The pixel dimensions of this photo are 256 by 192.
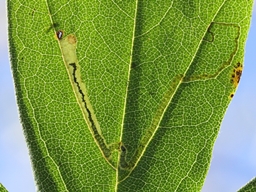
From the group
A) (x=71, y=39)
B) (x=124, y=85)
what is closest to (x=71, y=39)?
(x=71, y=39)

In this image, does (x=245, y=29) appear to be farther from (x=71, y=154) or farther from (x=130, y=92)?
(x=71, y=154)

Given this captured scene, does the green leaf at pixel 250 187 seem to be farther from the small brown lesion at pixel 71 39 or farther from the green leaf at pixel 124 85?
the small brown lesion at pixel 71 39

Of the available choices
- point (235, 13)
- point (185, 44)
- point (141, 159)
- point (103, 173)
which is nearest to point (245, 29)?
point (235, 13)

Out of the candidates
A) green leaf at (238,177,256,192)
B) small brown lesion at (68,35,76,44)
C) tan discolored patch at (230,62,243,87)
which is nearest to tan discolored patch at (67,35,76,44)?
small brown lesion at (68,35,76,44)

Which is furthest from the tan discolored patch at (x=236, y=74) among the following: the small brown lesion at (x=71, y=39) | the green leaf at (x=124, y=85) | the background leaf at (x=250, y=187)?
the small brown lesion at (x=71, y=39)

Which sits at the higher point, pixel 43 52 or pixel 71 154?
pixel 43 52

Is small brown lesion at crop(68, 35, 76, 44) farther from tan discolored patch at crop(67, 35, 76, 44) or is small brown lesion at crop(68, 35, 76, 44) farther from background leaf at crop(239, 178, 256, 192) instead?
background leaf at crop(239, 178, 256, 192)

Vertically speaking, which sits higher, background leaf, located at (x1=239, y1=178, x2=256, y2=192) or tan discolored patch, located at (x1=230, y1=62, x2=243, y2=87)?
tan discolored patch, located at (x1=230, y1=62, x2=243, y2=87)
